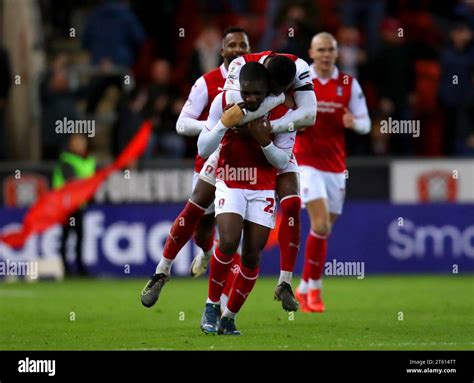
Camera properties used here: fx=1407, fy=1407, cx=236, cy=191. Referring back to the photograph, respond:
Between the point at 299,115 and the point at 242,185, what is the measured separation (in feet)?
2.57

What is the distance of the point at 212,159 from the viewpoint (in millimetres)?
12422

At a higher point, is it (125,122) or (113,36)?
(113,36)

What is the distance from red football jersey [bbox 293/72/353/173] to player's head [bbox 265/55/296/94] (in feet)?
10.5

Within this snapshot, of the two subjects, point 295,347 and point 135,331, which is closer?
point 295,347

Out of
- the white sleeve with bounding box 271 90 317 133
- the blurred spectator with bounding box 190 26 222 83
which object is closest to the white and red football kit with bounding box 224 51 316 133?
the white sleeve with bounding box 271 90 317 133

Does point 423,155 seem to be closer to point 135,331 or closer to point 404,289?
point 404,289

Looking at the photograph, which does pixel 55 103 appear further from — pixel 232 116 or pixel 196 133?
pixel 232 116

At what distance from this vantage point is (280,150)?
11.8 metres

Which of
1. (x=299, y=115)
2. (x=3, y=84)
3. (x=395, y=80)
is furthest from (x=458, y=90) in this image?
(x=299, y=115)

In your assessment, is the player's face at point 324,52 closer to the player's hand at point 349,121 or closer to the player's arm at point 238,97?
the player's hand at point 349,121

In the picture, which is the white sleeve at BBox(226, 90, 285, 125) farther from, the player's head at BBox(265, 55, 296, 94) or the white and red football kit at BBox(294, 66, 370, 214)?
the white and red football kit at BBox(294, 66, 370, 214)

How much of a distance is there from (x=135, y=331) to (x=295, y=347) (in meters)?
2.03

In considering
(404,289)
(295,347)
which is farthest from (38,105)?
(295,347)

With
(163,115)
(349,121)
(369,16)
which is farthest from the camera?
(369,16)
